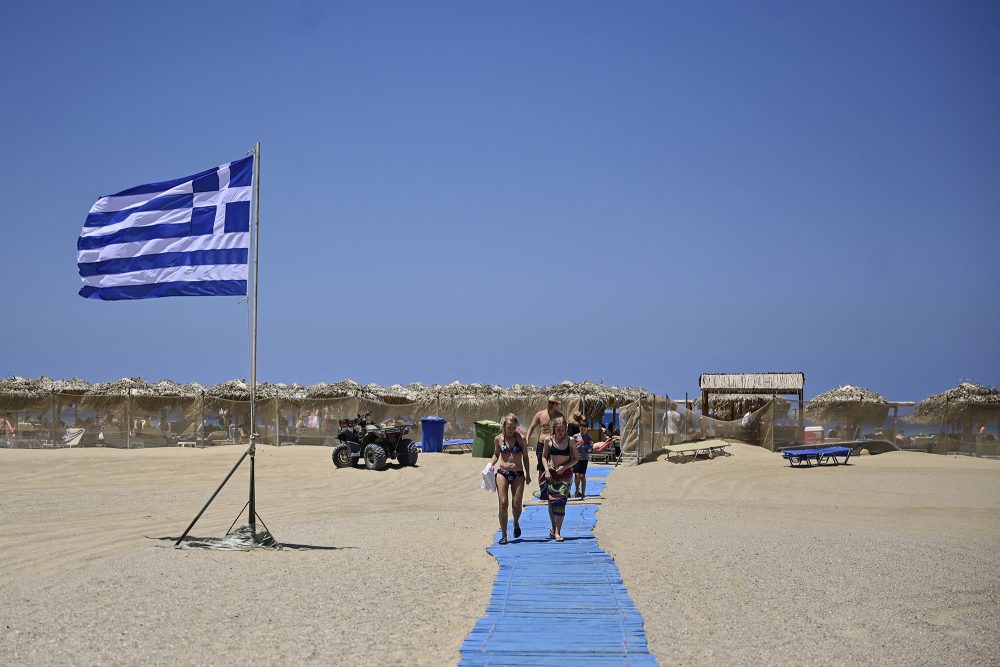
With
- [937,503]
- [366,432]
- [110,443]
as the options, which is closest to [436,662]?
Answer: [937,503]

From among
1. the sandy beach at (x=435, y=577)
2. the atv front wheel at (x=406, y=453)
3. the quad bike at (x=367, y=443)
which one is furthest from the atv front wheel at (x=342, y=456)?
the sandy beach at (x=435, y=577)

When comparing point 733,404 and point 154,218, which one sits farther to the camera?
point 733,404

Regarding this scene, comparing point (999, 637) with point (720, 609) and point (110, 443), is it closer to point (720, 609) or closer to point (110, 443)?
point (720, 609)

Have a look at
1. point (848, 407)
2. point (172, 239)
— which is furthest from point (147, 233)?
point (848, 407)

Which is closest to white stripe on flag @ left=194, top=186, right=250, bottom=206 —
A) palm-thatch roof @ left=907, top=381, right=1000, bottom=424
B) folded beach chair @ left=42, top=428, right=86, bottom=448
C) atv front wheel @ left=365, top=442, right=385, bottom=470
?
atv front wheel @ left=365, top=442, right=385, bottom=470

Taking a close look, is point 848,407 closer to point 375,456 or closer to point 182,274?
point 375,456

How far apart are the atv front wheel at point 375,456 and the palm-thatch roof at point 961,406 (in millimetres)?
17878

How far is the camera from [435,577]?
8750 mm

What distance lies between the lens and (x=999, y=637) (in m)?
7.08

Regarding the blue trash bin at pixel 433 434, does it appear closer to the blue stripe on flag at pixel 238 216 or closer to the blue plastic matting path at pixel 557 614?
the blue stripe on flag at pixel 238 216

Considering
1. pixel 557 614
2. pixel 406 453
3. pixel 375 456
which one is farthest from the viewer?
pixel 406 453

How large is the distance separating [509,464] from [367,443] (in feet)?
39.5

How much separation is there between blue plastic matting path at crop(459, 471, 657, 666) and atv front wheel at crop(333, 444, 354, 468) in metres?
12.5

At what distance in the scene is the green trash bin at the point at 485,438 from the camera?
26344mm
